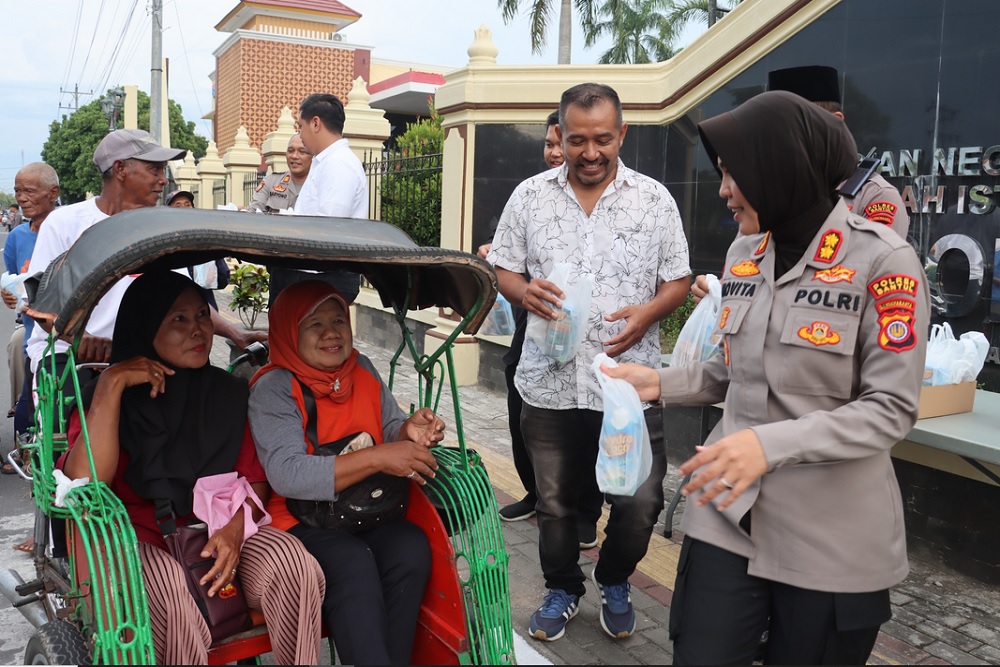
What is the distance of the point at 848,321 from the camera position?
6.88 ft

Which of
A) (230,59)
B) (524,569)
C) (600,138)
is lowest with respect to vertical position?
(524,569)

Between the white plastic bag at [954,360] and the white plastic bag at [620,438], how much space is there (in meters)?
1.72

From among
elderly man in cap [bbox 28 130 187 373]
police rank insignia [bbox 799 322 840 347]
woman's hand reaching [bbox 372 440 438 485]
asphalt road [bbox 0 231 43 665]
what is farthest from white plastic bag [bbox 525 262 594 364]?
asphalt road [bbox 0 231 43 665]

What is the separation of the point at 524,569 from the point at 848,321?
2777 mm

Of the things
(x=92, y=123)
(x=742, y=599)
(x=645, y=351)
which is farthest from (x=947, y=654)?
(x=92, y=123)

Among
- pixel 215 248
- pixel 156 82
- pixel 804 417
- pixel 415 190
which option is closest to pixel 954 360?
pixel 804 417

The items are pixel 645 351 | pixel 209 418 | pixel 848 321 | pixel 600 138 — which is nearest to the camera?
pixel 848 321

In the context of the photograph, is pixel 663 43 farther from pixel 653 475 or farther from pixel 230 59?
pixel 653 475

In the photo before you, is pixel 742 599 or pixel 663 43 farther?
pixel 663 43

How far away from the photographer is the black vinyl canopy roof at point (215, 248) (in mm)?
2459

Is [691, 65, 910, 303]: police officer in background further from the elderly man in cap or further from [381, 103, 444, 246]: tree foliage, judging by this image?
[381, 103, 444, 246]: tree foliage

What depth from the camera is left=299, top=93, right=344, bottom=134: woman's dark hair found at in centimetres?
573

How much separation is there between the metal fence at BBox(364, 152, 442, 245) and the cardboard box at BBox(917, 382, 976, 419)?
23.0ft

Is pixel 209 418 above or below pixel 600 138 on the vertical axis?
below
